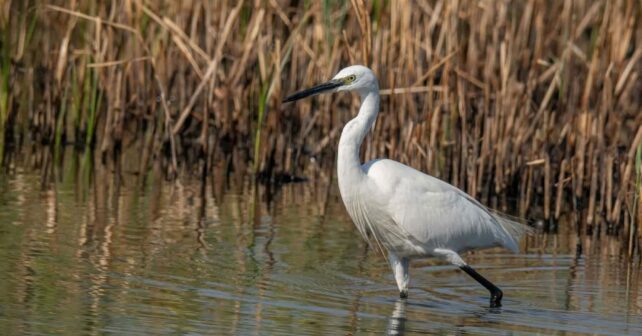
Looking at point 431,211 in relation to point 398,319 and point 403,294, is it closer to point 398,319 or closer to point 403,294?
point 403,294

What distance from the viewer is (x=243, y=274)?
649 cm

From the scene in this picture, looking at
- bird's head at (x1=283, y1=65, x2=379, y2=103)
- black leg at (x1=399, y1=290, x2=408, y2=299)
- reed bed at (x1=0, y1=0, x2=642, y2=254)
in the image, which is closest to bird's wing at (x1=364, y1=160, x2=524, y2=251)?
black leg at (x1=399, y1=290, x2=408, y2=299)

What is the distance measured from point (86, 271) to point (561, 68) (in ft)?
14.6

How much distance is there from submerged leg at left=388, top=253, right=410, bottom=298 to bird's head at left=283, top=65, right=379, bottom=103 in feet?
2.91

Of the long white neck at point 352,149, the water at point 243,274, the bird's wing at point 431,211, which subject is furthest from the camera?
the bird's wing at point 431,211

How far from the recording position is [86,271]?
6172 mm

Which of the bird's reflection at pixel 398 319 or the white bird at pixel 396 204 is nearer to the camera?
the bird's reflection at pixel 398 319

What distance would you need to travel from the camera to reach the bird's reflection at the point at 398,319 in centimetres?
545

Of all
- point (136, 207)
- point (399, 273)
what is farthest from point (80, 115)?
point (399, 273)

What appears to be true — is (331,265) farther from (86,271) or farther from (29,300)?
(29,300)

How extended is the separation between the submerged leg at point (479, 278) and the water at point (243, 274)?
7cm

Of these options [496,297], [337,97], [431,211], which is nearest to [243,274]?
[431,211]

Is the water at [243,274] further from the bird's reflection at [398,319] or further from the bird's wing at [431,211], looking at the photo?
the bird's wing at [431,211]

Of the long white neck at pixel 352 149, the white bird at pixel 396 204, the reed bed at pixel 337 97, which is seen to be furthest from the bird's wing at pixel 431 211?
the reed bed at pixel 337 97
